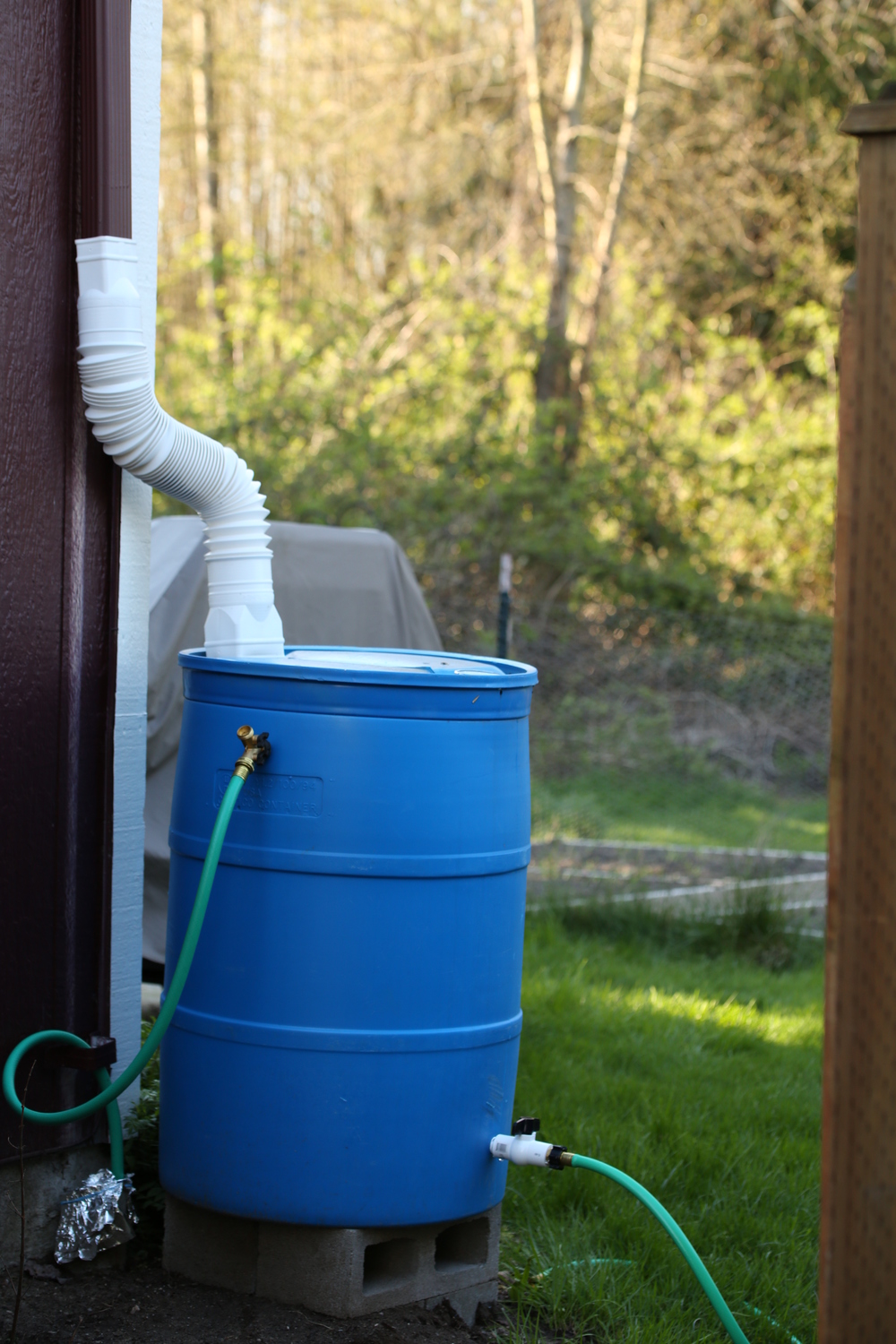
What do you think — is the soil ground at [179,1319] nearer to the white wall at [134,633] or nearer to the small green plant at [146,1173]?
the small green plant at [146,1173]

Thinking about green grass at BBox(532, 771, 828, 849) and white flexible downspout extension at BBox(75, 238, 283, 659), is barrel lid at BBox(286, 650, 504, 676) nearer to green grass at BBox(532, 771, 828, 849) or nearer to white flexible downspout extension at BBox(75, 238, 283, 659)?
white flexible downspout extension at BBox(75, 238, 283, 659)

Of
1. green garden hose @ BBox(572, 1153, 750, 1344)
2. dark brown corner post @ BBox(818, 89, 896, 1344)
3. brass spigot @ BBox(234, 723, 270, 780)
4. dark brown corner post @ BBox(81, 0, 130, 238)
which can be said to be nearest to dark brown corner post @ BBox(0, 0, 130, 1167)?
dark brown corner post @ BBox(81, 0, 130, 238)

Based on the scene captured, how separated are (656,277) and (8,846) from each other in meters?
11.1

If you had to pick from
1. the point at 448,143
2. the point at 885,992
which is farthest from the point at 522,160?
the point at 885,992

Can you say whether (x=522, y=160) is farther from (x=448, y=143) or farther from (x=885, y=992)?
(x=885, y=992)

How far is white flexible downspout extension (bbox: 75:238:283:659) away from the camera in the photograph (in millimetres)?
2393

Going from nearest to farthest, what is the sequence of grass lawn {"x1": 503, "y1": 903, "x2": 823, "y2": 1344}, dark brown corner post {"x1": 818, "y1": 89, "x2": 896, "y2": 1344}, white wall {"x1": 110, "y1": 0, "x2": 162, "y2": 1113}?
dark brown corner post {"x1": 818, "y1": 89, "x2": 896, "y2": 1344}
grass lawn {"x1": 503, "y1": 903, "x2": 823, "y2": 1344}
white wall {"x1": 110, "y1": 0, "x2": 162, "y2": 1113}

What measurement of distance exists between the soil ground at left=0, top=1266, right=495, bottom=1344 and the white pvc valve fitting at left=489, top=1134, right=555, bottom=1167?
33 centimetres

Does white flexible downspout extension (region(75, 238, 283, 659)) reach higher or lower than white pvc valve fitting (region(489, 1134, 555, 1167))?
higher

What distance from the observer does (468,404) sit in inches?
401

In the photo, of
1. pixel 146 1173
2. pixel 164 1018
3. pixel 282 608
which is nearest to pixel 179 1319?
pixel 146 1173

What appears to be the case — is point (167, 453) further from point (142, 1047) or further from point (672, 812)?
point (672, 812)

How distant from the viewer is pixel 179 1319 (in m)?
2.25

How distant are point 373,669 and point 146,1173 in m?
1.24
